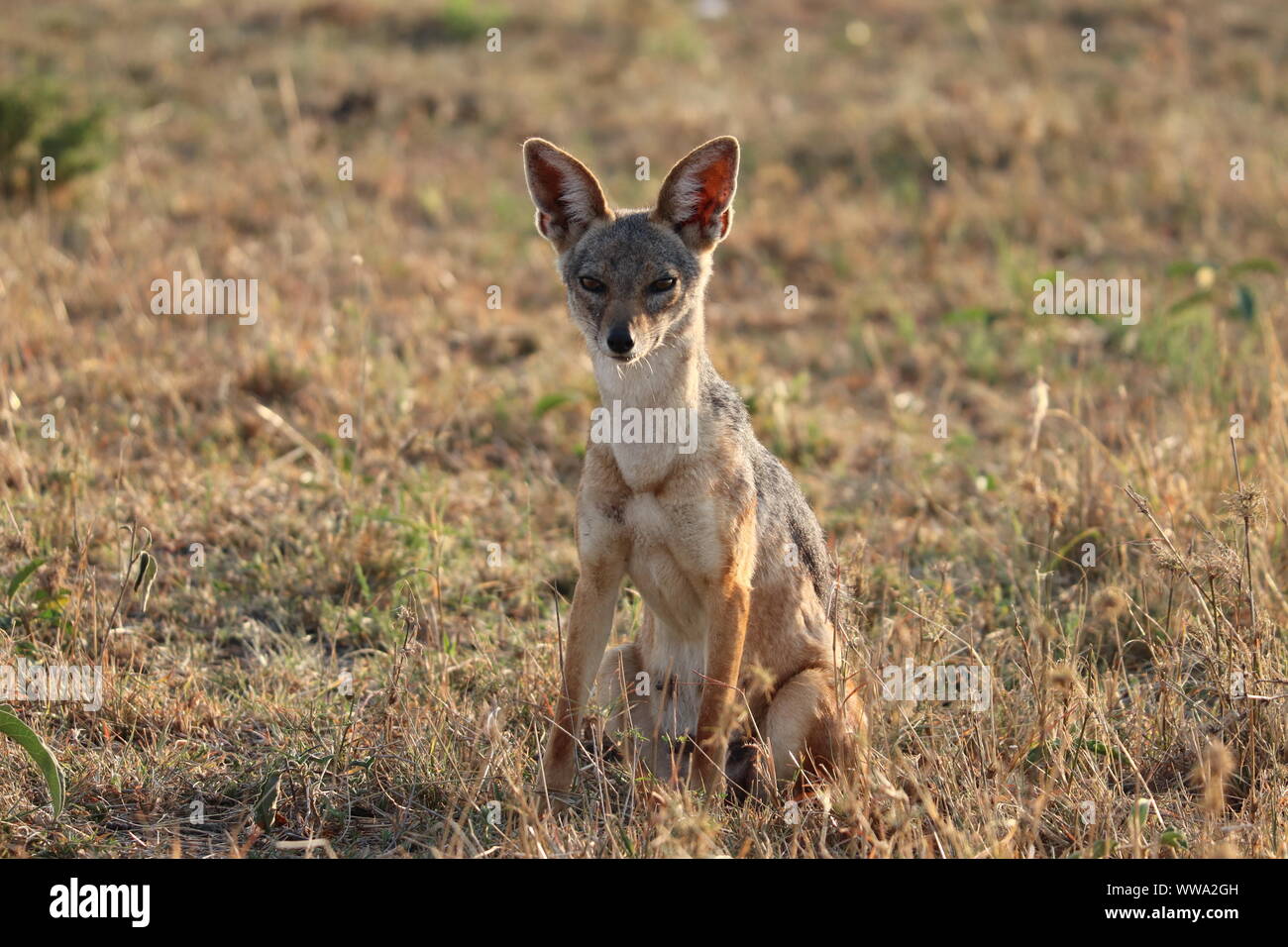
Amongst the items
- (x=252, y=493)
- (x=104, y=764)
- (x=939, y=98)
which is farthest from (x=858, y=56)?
(x=104, y=764)

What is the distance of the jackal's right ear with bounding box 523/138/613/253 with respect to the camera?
5.12 m

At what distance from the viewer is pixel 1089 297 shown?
10.9 meters

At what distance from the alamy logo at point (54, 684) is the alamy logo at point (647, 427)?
2211 mm

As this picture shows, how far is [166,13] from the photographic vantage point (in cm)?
1744

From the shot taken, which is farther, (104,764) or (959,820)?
(104,764)

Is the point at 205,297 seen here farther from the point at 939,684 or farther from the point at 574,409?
the point at 939,684

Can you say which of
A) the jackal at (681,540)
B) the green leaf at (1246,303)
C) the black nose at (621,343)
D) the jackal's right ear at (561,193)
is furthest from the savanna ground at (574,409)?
the jackal's right ear at (561,193)

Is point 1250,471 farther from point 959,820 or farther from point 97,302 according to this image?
point 97,302

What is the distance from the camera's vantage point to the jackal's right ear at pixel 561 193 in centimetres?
512

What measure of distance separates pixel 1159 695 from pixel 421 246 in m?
7.89
